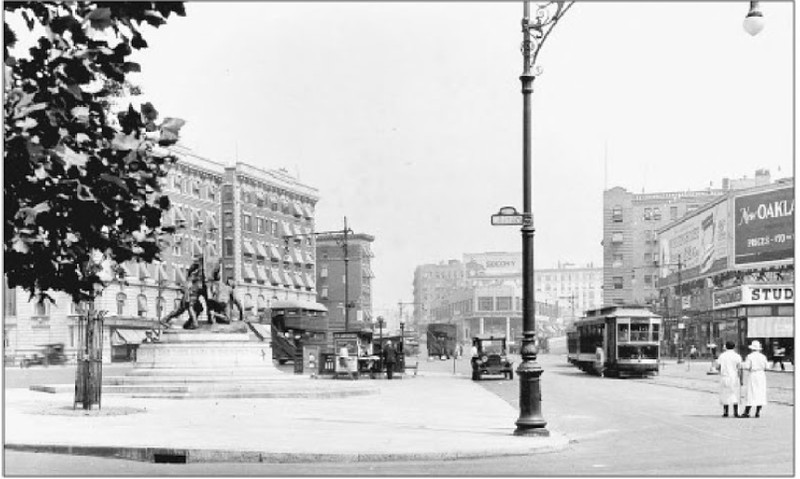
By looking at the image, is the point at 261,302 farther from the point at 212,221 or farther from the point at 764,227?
the point at 764,227

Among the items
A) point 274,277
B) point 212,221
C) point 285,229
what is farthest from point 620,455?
point 285,229

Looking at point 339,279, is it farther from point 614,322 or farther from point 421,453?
point 421,453

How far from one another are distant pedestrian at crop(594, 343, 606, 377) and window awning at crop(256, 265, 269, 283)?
50885 millimetres

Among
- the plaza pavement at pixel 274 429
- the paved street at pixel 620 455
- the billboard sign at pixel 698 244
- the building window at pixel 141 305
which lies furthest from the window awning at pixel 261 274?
the paved street at pixel 620 455

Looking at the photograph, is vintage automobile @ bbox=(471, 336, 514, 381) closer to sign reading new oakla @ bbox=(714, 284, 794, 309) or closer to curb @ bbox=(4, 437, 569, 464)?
sign reading new oakla @ bbox=(714, 284, 794, 309)

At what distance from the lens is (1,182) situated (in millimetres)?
7922

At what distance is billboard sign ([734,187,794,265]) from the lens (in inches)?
2894

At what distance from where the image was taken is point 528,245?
16.2 meters

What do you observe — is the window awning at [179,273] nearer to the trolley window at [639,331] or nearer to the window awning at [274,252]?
the window awning at [274,252]

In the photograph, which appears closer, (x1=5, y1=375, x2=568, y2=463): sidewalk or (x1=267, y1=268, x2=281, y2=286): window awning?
(x1=5, y1=375, x2=568, y2=463): sidewalk

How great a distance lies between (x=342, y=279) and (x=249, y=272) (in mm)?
29902

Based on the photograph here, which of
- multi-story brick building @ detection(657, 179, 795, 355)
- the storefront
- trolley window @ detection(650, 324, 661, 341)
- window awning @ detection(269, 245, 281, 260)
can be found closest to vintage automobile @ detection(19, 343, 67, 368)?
window awning @ detection(269, 245, 281, 260)

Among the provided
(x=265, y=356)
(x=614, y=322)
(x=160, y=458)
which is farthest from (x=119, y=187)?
(x=614, y=322)

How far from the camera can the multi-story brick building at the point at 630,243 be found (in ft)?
411
